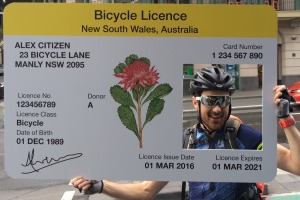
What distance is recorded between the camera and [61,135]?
216 centimetres

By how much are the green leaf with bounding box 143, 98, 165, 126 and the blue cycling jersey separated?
258 mm

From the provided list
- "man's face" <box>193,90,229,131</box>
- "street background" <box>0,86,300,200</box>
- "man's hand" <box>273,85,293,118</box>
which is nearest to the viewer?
"man's hand" <box>273,85,293,118</box>

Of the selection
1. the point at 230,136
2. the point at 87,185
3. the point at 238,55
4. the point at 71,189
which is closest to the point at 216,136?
the point at 230,136

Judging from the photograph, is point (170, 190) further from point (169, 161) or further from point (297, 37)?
point (297, 37)

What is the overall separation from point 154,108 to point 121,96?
7.2 inches

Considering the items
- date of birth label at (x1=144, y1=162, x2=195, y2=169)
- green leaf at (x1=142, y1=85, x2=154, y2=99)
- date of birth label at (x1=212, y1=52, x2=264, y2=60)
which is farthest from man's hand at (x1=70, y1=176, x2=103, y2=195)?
date of birth label at (x1=212, y1=52, x2=264, y2=60)

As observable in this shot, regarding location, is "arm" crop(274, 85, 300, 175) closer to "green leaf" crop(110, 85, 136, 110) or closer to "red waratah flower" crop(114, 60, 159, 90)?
"red waratah flower" crop(114, 60, 159, 90)

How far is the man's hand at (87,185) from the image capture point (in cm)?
212

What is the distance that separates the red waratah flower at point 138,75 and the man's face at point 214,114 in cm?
30

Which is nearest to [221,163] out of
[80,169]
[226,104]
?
[226,104]

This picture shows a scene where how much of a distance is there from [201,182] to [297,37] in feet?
72.4

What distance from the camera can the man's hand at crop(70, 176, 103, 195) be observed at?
6.95 ft

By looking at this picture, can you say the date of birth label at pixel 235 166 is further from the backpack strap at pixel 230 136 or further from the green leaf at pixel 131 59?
the green leaf at pixel 131 59
